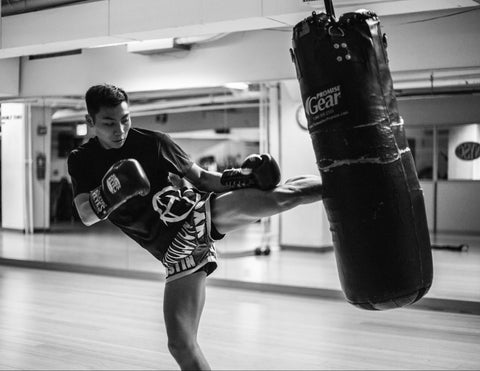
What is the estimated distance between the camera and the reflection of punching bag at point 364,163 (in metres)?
2.32

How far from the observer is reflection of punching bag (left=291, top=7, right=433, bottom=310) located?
7.63 feet

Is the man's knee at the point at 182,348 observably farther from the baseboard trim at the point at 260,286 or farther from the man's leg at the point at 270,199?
the baseboard trim at the point at 260,286

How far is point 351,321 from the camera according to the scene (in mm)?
5238

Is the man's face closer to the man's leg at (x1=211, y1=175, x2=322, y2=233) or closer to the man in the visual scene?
the man

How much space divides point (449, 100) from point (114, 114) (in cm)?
445

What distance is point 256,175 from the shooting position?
7.80 feet

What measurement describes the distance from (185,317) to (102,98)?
0.90m

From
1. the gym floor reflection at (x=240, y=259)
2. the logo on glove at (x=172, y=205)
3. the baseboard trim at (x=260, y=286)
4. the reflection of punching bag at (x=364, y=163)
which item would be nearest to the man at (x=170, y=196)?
the logo on glove at (x=172, y=205)

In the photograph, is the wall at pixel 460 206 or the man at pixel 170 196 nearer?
the man at pixel 170 196

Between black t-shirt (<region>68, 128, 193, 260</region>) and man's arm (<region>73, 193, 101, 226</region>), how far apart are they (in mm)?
47

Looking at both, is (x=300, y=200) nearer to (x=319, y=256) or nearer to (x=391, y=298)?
(x=391, y=298)

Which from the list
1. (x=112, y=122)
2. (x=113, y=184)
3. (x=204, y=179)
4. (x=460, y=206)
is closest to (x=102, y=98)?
(x=112, y=122)

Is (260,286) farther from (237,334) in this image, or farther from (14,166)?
(14,166)

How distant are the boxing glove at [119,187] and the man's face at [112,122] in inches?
4.8
